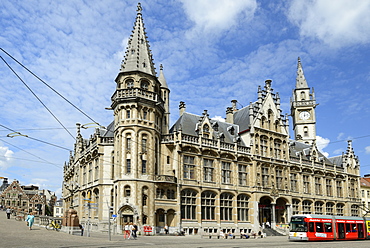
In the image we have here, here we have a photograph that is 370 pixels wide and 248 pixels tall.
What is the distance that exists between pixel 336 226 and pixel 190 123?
70.5ft

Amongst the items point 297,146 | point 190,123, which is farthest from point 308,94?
point 190,123

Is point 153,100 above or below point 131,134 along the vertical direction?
above

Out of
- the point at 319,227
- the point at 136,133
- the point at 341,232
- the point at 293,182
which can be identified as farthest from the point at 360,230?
the point at 136,133

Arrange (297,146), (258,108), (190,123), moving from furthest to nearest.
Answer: (297,146) < (258,108) < (190,123)

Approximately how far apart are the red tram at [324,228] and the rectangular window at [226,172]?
1282cm

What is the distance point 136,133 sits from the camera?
42156mm

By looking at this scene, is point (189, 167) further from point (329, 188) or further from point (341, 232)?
point (329, 188)

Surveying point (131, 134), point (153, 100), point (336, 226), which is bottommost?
point (336, 226)

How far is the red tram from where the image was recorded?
36.3 m

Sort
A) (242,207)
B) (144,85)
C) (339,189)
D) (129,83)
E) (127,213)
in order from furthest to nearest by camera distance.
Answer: (339,189), (242,207), (144,85), (129,83), (127,213)

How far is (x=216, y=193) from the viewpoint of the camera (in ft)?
156

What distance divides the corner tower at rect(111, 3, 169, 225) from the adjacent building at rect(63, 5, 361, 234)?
11 centimetres

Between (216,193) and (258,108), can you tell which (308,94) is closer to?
(258,108)

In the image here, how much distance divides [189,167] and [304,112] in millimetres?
38215
